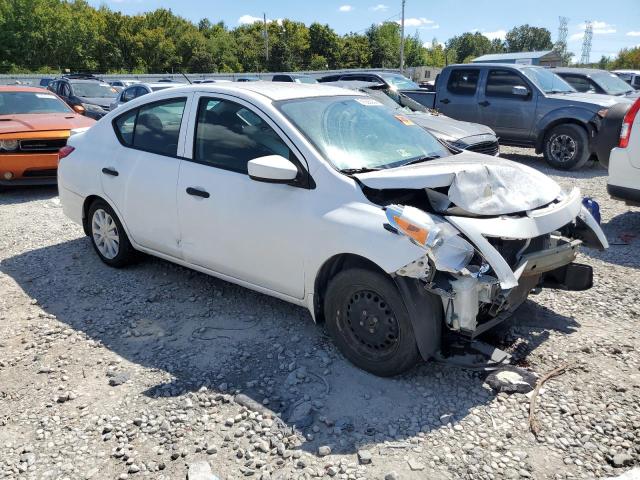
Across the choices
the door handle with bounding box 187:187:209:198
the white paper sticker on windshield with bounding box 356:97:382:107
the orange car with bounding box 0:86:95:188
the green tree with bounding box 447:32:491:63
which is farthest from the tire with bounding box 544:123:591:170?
the green tree with bounding box 447:32:491:63

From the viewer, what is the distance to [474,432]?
9.76ft

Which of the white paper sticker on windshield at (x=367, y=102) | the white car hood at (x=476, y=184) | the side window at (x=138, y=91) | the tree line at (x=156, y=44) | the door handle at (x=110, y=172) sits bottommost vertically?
the door handle at (x=110, y=172)

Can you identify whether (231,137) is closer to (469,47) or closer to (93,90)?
(93,90)

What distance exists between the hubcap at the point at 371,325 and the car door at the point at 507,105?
27.9 ft

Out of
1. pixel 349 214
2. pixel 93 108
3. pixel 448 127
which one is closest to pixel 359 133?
pixel 349 214

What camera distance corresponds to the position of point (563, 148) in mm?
10078

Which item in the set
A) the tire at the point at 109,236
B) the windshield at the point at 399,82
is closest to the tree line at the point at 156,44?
the windshield at the point at 399,82

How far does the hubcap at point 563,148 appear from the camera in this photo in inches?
391

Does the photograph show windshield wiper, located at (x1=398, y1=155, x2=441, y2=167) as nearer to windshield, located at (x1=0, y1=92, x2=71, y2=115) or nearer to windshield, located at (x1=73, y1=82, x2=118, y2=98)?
windshield, located at (x1=0, y1=92, x2=71, y2=115)

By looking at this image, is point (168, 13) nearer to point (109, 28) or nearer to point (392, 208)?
point (109, 28)

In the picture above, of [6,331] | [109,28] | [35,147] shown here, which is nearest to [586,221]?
[6,331]

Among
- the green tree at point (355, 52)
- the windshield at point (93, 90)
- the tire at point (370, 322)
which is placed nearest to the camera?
the tire at point (370, 322)

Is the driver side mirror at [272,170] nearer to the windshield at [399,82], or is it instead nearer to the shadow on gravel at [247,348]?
the shadow on gravel at [247,348]

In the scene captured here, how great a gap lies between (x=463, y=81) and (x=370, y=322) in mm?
9471
